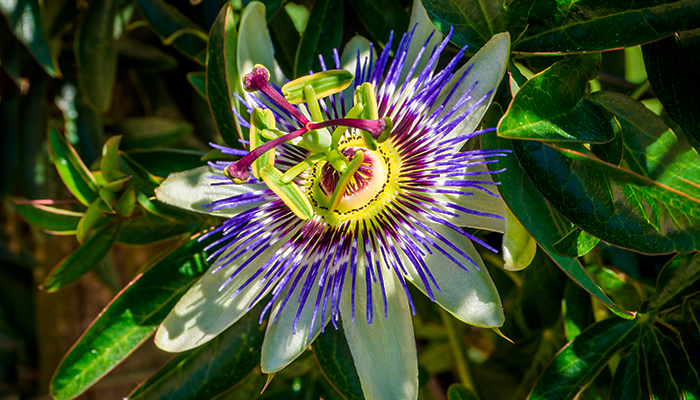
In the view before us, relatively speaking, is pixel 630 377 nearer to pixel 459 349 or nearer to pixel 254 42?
pixel 459 349

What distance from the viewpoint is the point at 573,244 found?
84cm

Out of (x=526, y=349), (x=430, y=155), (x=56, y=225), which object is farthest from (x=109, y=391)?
(x=430, y=155)

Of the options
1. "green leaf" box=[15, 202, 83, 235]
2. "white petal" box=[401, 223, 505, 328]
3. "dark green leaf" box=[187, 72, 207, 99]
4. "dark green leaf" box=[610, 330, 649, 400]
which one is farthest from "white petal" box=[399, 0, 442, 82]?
"green leaf" box=[15, 202, 83, 235]

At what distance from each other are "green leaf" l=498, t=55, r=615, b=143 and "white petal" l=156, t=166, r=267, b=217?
530mm

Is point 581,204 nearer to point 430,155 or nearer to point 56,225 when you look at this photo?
point 430,155

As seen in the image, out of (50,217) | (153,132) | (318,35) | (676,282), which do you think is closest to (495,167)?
(676,282)

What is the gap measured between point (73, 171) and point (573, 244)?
1.05m

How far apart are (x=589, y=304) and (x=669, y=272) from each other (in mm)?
232

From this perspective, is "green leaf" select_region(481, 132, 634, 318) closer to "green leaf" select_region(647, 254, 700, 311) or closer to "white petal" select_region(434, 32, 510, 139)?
"white petal" select_region(434, 32, 510, 139)

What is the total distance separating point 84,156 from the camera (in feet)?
5.87

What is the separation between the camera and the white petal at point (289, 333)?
0.99 meters

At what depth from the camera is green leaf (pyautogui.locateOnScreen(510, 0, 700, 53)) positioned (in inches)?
34.0

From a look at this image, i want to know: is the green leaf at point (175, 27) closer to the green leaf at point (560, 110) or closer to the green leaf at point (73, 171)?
the green leaf at point (73, 171)

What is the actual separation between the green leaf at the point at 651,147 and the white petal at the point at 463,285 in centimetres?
31
